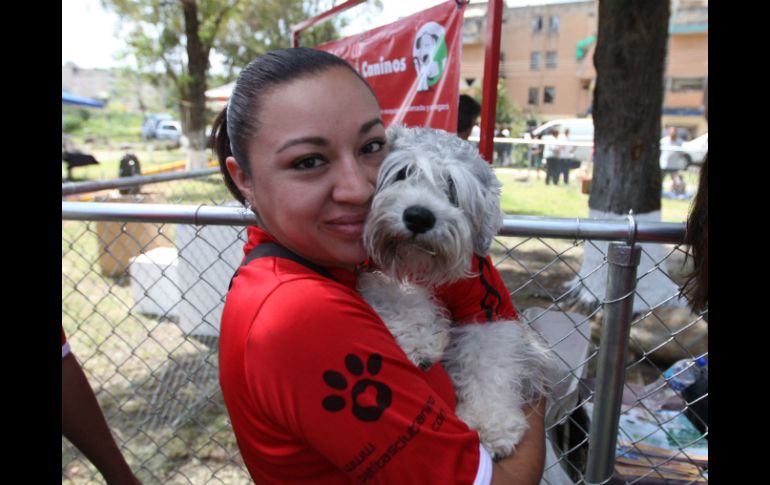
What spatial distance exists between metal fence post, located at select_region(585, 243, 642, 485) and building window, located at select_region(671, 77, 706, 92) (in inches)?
1746

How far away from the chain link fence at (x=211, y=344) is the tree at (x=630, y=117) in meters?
0.52

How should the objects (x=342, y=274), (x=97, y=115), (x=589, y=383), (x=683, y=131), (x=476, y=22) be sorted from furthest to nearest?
(x=97, y=115) < (x=476, y=22) < (x=683, y=131) < (x=589, y=383) < (x=342, y=274)

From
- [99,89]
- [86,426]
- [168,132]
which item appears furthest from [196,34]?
[99,89]

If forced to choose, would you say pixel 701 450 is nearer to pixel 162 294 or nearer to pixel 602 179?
pixel 602 179

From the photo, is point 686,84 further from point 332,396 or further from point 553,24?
point 332,396

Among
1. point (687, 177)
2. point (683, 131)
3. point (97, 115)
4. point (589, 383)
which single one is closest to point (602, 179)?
point (589, 383)

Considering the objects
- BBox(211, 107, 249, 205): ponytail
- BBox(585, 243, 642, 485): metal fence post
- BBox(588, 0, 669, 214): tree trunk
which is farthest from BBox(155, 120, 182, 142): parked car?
BBox(585, 243, 642, 485): metal fence post

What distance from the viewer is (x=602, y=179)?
6070 millimetres

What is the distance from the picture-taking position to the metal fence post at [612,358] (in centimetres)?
160

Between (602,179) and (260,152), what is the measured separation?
5.62 metres

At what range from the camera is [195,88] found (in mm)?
17984

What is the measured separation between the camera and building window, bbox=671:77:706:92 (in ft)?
127

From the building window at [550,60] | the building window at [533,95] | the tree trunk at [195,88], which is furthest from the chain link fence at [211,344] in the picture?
the building window at [550,60]

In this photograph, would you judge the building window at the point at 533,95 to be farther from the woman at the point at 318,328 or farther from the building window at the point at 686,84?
the woman at the point at 318,328
